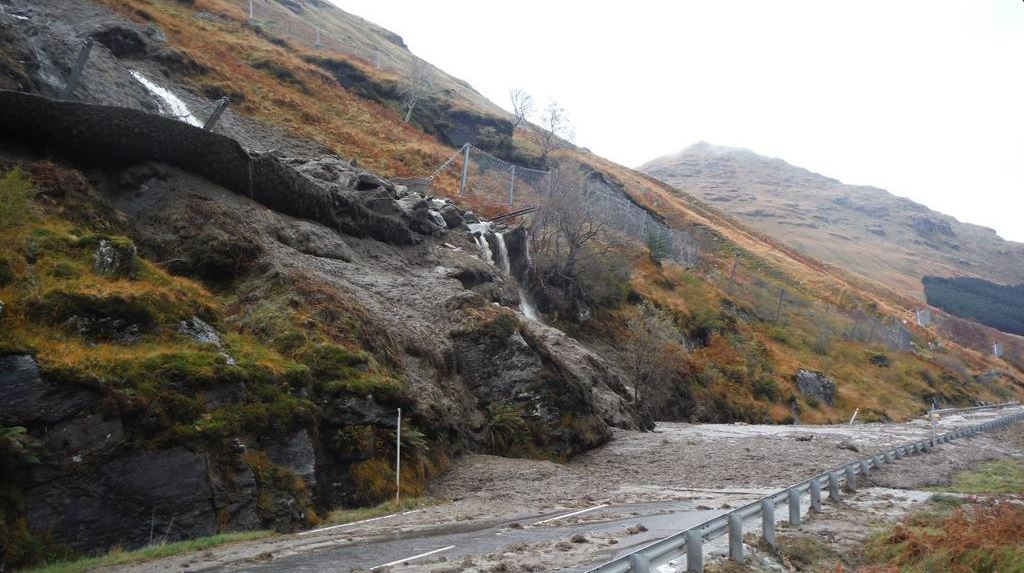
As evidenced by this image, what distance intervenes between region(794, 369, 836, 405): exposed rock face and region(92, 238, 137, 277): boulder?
4595cm

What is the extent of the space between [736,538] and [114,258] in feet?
41.7

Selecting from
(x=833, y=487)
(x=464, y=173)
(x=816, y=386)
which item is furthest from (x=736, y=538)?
(x=816, y=386)

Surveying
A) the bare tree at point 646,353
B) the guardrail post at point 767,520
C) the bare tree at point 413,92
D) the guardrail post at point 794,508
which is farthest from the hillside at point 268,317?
the bare tree at point 413,92

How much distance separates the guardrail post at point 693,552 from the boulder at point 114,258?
1200 cm

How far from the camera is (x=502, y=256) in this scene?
39.1m

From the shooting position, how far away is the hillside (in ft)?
34.3

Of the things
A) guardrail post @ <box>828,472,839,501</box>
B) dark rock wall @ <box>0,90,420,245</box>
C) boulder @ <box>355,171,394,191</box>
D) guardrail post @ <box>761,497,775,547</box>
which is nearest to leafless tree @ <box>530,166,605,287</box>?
boulder @ <box>355,171,394,191</box>

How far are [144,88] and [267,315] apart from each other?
20547mm

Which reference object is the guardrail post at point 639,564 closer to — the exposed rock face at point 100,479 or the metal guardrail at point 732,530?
the metal guardrail at point 732,530

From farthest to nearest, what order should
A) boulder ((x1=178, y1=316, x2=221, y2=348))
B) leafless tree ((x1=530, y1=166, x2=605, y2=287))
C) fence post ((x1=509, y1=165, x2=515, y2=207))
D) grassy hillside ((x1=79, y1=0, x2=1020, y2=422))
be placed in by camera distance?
1. fence post ((x1=509, y1=165, x2=515, y2=207))
2. grassy hillside ((x1=79, y1=0, x2=1020, y2=422))
3. leafless tree ((x1=530, y1=166, x2=605, y2=287))
4. boulder ((x1=178, y1=316, x2=221, y2=348))

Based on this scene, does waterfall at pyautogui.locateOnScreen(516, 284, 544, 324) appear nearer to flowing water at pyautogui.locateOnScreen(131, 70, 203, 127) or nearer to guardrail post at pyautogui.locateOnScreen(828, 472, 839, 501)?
flowing water at pyautogui.locateOnScreen(131, 70, 203, 127)

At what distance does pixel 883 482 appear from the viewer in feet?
57.1

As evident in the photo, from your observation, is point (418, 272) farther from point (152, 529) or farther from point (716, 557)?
point (716, 557)

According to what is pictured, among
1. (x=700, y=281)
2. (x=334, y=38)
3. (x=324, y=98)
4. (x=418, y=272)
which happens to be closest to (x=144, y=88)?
(x=418, y=272)
